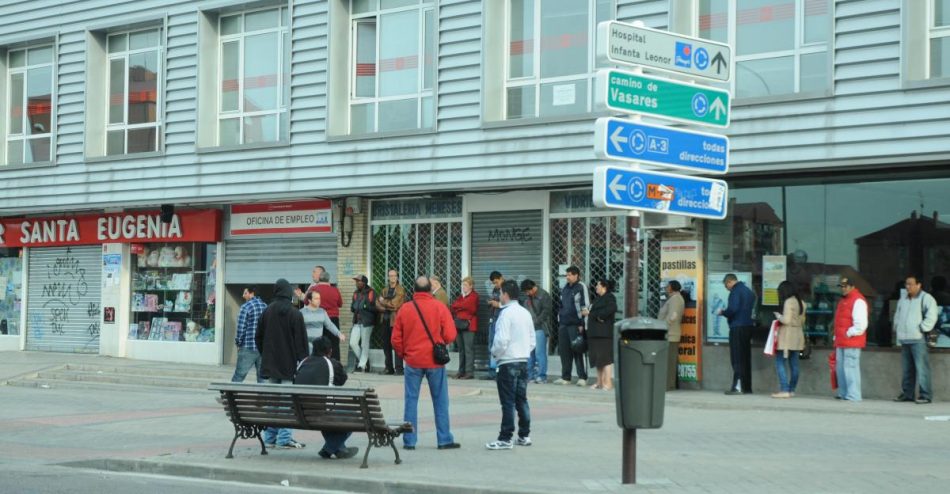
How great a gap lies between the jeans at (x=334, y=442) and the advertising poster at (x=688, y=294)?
8.30 m

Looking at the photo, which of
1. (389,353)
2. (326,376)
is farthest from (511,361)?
(389,353)

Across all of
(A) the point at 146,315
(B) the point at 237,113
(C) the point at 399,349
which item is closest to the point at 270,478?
(C) the point at 399,349

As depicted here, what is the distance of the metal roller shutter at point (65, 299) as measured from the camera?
2795 cm

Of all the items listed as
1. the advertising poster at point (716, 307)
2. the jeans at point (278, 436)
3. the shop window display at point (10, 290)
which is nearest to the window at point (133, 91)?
the shop window display at point (10, 290)

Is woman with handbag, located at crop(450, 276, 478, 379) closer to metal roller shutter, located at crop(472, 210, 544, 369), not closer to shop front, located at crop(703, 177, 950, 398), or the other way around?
metal roller shutter, located at crop(472, 210, 544, 369)

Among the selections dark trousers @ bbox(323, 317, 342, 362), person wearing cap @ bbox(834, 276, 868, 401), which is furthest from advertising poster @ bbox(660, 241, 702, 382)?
dark trousers @ bbox(323, 317, 342, 362)

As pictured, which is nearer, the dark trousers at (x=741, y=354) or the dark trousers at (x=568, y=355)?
the dark trousers at (x=741, y=354)

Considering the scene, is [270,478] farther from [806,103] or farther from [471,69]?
[471,69]

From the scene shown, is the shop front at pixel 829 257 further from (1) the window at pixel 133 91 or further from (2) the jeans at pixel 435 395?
(1) the window at pixel 133 91

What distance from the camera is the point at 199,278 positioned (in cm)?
2641

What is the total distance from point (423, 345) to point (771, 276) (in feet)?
26.0

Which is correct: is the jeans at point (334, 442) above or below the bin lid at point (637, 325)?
below

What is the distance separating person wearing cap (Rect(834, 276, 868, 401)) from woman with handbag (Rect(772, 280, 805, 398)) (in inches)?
22.5

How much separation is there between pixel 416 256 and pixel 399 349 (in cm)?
1016
